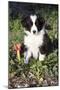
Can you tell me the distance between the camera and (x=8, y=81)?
6.44ft

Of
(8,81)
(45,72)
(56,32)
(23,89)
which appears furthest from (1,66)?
(56,32)

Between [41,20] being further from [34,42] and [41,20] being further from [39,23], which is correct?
[34,42]

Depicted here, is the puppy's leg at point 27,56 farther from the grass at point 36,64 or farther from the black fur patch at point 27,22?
the black fur patch at point 27,22

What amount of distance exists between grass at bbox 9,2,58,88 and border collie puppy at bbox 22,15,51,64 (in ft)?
0.13

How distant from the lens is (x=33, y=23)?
80.7 inches

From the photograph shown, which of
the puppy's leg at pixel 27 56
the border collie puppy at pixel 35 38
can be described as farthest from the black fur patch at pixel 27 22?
the puppy's leg at pixel 27 56

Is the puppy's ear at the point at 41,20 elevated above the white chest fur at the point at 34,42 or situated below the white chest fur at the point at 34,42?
above

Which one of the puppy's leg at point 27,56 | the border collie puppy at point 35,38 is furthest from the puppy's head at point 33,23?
the puppy's leg at point 27,56

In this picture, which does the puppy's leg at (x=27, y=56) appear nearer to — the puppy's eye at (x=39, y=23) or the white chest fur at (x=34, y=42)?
the white chest fur at (x=34, y=42)

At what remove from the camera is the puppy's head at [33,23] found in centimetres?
203

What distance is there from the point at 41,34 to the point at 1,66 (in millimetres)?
470

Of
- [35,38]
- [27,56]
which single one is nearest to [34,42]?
[35,38]

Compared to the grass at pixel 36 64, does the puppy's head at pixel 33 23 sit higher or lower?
higher

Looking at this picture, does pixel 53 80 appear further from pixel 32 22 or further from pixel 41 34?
pixel 32 22
